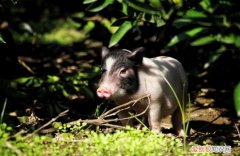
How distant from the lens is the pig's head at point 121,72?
529 centimetres

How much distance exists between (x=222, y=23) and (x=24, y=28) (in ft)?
15.5

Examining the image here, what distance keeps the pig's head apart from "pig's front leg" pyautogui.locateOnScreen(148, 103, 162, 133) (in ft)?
0.83

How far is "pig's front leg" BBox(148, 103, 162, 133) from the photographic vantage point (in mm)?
5383

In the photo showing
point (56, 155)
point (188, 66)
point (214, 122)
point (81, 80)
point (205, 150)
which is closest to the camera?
point (56, 155)

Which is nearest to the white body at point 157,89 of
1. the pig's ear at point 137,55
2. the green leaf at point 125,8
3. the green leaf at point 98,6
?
the pig's ear at point 137,55

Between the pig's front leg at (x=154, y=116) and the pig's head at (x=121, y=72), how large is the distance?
0.25 m

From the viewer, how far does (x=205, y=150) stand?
4.75 metres

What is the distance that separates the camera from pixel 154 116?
540 cm

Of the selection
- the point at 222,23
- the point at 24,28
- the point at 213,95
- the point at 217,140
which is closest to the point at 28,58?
the point at 24,28

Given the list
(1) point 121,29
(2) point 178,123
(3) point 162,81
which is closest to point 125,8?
(1) point 121,29

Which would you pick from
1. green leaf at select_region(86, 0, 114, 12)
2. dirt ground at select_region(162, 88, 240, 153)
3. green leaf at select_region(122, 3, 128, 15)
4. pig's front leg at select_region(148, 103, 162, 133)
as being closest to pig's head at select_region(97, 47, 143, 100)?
pig's front leg at select_region(148, 103, 162, 133)

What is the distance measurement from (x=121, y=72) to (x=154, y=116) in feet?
1.79

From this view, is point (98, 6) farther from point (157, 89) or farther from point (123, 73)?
point (157, 89)

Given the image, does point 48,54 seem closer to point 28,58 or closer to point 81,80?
point 28,58
